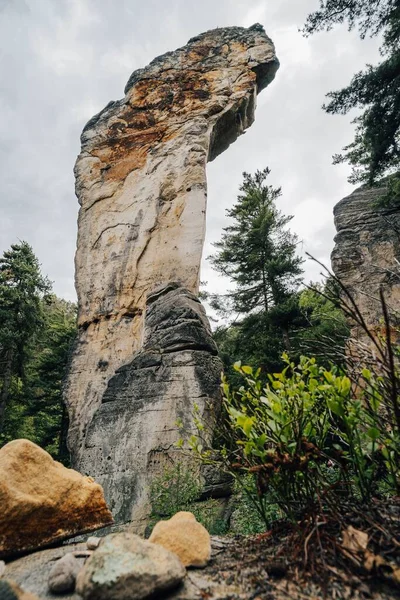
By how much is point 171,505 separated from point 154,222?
19.1 ft

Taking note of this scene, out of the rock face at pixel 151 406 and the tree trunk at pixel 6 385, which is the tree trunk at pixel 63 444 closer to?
the tree trunk at pixel 6 385

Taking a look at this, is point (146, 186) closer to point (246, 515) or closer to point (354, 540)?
point (246, 515)

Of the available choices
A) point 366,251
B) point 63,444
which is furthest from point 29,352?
point 366,251

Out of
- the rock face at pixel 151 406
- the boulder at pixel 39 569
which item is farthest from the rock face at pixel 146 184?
the boulder at pixel 39 569

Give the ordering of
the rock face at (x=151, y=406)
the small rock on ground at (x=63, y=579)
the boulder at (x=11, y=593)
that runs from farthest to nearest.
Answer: the rock face at (x=151, y=406) < the small rock on ground at (x=63, y=579) < the boulder at (x=11, y=593)

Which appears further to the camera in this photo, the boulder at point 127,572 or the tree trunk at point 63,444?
the tree trunk at point 63,444

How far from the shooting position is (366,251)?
38.4 ft

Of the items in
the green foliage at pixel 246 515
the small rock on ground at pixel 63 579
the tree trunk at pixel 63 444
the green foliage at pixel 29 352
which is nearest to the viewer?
the small rock on ground at pixel 63 579

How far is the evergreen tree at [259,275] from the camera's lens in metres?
11.6

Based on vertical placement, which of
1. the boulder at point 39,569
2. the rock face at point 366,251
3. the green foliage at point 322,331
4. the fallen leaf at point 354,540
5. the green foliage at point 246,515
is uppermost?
the rock face at point 366,251

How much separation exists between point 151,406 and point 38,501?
297cm

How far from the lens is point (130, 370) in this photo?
19.4 feet

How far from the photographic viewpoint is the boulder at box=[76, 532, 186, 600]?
1252 millimetres

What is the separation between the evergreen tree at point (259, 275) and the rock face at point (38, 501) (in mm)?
8702
